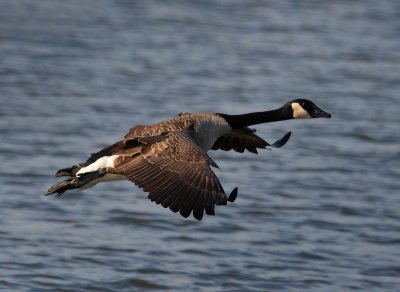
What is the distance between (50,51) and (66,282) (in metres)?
8.93

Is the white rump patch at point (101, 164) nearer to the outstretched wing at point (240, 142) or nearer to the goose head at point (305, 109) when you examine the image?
the outstretched wing at point (240, 142)

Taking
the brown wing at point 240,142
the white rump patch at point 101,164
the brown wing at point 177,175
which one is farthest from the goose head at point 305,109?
the white rump patch at point 101,164

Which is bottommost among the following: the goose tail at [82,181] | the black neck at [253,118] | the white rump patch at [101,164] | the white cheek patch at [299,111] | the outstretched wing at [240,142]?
the goose tail at [82,181]

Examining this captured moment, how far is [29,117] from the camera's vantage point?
1415 cm

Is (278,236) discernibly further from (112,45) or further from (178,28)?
(178,28)

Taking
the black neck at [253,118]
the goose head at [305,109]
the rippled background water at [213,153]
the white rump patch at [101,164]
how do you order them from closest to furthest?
the white rump patch at [101,164]
the black neck at [253,118]
the goose head at [305,109]
the rippled background water at [213,153]

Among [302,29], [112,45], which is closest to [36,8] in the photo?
[112,45]

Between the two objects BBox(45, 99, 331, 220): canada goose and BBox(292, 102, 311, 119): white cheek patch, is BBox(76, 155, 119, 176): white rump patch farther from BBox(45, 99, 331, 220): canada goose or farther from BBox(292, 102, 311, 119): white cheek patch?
BBox(292, 102, 311, 119): white cheek patch

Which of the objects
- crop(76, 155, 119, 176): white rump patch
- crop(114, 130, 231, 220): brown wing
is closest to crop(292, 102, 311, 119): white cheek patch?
crop(114, 130, 231, 220): brown wing

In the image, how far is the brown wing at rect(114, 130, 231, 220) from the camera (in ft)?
24.5

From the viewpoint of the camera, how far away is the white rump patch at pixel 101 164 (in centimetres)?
820

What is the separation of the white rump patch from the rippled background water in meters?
1.21

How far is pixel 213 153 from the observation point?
1345 centimetres

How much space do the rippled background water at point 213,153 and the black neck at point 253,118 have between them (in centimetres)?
135
